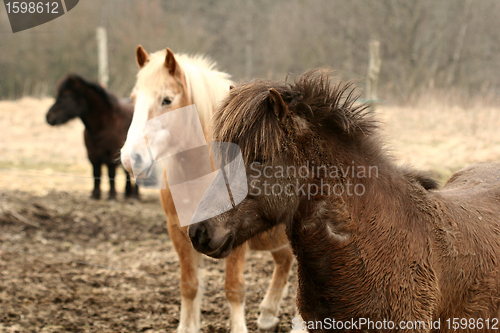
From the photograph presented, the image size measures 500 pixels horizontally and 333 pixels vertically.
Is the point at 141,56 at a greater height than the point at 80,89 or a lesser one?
greater

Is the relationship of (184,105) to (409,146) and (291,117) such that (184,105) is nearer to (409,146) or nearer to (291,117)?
(291,117)

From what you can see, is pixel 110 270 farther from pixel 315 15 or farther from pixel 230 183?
pixel 315 15

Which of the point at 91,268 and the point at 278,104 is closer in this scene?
the point at 278,104

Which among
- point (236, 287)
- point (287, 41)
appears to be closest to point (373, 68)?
point (236, 287)

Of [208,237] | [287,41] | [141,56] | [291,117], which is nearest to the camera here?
[208,237]

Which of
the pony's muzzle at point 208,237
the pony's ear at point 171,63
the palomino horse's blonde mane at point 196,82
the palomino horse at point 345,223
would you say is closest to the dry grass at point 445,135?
the palomino horse's blonde mane at point 196,82

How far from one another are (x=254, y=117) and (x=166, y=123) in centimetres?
150

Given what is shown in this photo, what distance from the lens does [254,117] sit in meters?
1.78

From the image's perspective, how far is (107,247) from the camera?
587 centimetres

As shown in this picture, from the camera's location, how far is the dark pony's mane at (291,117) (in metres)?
1.77

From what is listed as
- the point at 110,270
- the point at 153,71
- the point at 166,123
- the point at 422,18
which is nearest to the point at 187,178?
the point at 166,123

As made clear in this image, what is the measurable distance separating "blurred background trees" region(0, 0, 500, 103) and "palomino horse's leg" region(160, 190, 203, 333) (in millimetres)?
11159

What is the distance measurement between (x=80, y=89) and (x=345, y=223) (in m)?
8.80

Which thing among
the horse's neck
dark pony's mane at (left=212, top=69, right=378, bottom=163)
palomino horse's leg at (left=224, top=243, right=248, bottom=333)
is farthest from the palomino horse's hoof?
the horse's neck
